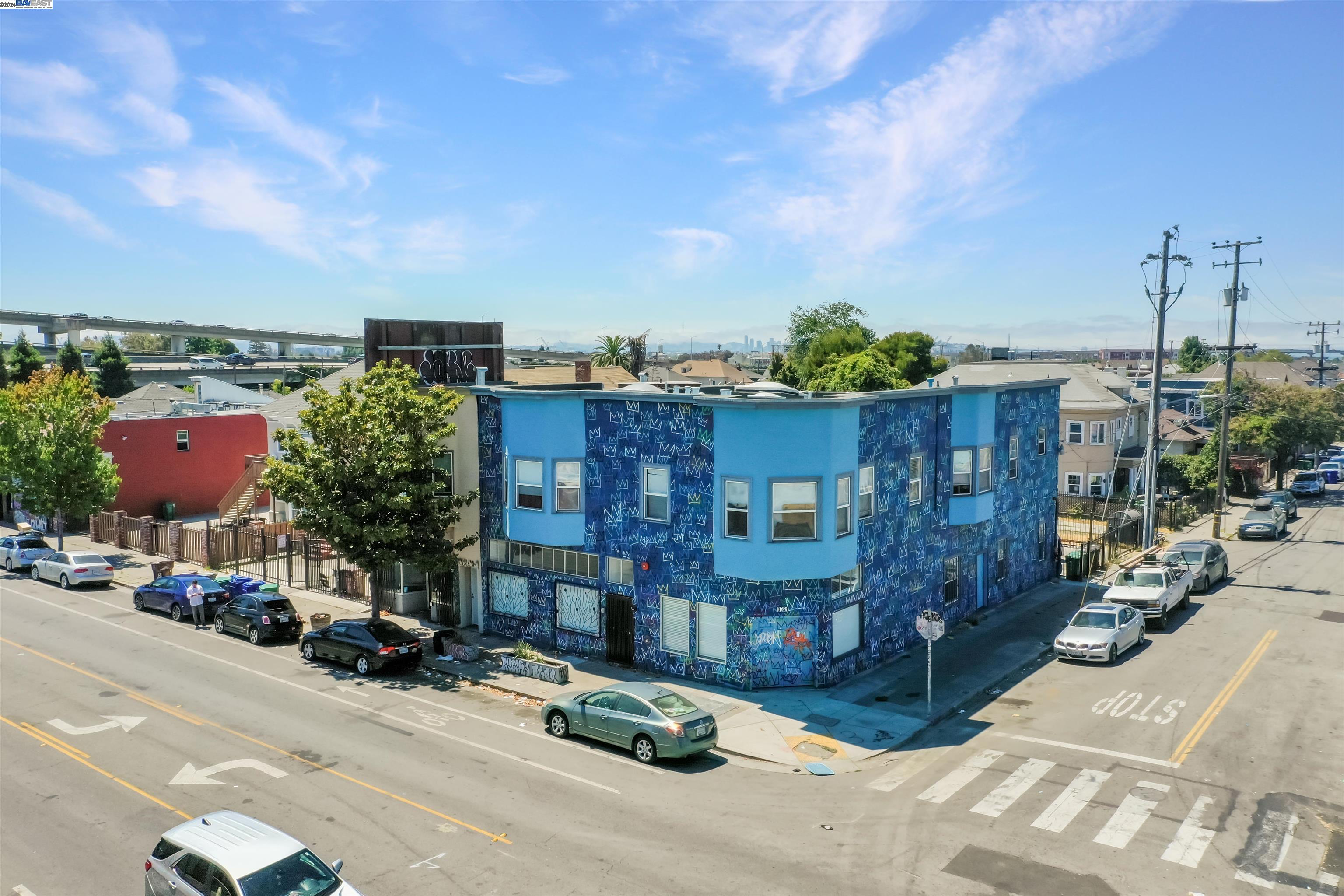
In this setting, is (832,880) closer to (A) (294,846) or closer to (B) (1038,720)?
(A) (294,846)

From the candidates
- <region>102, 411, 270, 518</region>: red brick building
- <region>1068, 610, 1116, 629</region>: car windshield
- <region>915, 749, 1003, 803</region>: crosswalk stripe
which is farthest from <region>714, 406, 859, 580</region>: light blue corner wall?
<region>102, 411, 270, 518</region>: red brick building

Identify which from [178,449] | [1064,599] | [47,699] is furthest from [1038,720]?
[178,449]

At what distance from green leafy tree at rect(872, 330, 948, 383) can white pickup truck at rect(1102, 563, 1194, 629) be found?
37.8 metres

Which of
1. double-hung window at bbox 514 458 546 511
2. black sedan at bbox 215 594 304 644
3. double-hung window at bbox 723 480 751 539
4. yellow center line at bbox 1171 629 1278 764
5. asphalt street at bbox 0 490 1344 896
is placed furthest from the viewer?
black sedan at bbox 215 594 304 644

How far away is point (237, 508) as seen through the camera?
143 feet

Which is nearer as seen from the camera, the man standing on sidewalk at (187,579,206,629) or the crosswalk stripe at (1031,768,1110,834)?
the crosswalk stripe at (1031,768,1110,834)

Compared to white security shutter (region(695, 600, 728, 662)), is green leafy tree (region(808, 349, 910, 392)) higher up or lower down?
higher up

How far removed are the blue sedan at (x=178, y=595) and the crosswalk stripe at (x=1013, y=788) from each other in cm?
2535

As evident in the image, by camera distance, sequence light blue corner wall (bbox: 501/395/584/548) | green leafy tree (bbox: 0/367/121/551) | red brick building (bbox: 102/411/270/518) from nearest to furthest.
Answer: light blue corner wall (bbox: 501/395/584/548) < green leafy tree (bbox: 0/367/121/551) < red brick building (bbox: 102/411/270/518)

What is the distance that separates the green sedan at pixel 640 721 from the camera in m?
17.7

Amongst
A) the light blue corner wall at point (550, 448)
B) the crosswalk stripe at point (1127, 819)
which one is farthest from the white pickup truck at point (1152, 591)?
the light blue corner wall at point (550, 448)

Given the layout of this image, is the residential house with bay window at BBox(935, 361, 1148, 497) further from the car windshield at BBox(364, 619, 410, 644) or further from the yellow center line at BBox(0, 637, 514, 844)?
the yellow center line at BBox(0, 637, 514, 844)

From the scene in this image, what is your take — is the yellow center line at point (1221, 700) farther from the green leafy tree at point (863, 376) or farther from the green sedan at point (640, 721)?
the green leafy tree at point (863, 376)

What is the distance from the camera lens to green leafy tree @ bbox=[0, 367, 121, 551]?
130 ft
